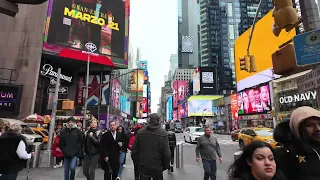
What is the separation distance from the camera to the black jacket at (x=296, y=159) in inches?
83.7

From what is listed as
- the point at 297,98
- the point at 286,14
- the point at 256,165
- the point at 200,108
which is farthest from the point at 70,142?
the point at 200,108

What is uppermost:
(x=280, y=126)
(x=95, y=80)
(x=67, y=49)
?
(x=67, y=49)

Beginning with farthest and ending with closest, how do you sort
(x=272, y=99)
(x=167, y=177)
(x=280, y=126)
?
1. (x=272, y=99)
2. (x=167, y=177)
3. (x=280, y=126)

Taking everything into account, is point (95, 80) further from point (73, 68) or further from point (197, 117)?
point (197, 117)

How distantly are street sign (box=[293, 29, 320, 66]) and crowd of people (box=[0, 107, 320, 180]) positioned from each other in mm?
2105

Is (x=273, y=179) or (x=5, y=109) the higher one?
(x=5, y=109)

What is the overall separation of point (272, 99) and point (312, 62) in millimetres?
39958

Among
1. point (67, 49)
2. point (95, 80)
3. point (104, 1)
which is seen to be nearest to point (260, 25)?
point (104, 1)

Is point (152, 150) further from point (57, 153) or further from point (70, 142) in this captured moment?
point (57, 153)

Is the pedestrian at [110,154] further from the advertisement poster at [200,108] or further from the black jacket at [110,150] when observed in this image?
the advertisement poster at [200,108]

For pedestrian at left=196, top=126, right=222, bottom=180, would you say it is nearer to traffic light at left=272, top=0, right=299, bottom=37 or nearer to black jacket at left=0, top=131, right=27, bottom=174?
traffic light at left=272, top=0, right=299, bottom=37

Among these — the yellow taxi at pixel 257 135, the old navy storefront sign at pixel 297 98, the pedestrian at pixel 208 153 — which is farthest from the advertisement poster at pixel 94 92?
the pedestrian at pixel 208 153

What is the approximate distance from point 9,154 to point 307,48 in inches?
240

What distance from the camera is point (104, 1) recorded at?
40.5 m
